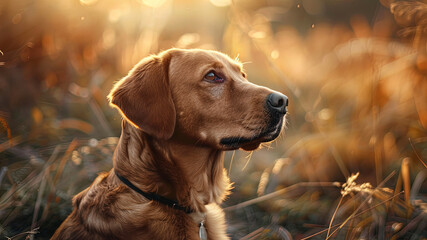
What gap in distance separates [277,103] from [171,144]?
29.6 inches

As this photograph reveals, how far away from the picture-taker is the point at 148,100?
2.38 m

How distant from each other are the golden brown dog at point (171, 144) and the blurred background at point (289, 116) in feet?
1.89

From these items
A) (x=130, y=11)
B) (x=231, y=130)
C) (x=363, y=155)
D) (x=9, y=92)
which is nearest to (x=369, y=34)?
(x=363, y=155)

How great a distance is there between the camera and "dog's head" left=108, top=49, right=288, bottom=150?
2.34 metres

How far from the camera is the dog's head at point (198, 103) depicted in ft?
7.68

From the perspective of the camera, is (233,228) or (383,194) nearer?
(383,194)

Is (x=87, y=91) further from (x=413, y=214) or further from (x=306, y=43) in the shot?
(x=413, y=214)

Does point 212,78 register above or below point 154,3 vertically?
below

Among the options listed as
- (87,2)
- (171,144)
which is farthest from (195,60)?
(87,2)

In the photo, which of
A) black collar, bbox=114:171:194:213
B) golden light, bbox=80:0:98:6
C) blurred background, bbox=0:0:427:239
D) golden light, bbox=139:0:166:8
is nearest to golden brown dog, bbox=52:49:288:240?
black collar, bbox=114:171:194:213

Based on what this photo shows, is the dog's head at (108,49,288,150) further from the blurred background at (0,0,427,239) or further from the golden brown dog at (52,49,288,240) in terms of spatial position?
the blurred background at (0,0,427,239)

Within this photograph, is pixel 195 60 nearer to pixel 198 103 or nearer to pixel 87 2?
pixel 198 103

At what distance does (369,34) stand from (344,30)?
27.5 inches

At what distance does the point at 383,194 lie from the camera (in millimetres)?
2676
